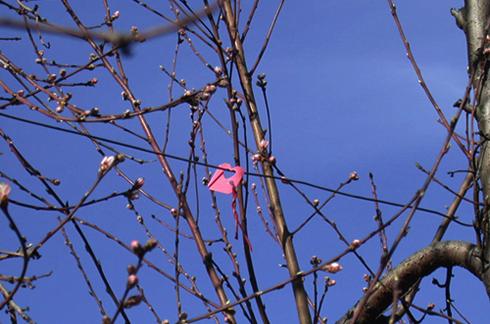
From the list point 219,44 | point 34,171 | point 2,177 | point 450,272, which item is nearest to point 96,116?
point 34,171

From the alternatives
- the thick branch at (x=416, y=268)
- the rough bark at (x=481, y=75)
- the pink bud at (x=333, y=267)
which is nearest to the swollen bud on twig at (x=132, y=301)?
the pink bud at (x=333, y=267)

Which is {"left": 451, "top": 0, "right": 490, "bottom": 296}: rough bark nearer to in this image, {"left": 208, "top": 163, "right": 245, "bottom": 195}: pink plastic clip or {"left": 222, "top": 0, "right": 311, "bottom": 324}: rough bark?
{"left": 222, "top": 0, "right": 311, "bottom": 324}: rough bark

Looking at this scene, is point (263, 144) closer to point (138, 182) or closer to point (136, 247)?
point (138, 182)

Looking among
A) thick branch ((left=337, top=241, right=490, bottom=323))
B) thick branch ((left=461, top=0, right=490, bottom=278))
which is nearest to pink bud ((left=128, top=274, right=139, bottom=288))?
thick branch ((left=337, top=241, right=490, bottom=323))

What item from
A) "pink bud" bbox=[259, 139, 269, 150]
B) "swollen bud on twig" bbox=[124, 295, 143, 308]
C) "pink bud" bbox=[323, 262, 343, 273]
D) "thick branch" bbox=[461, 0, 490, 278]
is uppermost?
"thick branch" bbox=[461, 0, 490, 278]

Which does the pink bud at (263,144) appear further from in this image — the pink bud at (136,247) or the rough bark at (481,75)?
the pink bud at (136,247)

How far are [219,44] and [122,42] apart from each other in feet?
6.34

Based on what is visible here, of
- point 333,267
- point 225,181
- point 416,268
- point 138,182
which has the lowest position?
point 333,267

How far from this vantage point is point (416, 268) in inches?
120

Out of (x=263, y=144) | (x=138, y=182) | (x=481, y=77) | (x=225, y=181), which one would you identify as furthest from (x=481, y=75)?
(x=138, y=182)

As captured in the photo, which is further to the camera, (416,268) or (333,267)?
(416,268)

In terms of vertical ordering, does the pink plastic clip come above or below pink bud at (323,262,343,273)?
above

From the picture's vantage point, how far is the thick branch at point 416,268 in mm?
2930

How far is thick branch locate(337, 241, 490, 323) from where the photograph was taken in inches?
115
